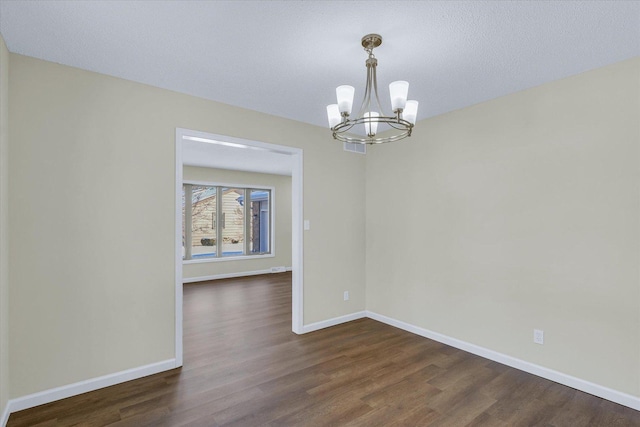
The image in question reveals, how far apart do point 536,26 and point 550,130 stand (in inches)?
43.1

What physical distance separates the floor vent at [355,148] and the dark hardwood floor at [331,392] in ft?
7.89

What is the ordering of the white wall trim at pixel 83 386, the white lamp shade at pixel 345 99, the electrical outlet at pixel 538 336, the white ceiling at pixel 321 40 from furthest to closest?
1. the electrical outlet at pixel 538 336
2. the white wall trim at pixel 83 386
3. the white lamp shade at pixel 345 99
4. the white ceiling at pixel 321 40

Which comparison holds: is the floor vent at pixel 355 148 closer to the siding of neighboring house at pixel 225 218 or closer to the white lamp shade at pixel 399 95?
the white lamp shade at pixel 399 95

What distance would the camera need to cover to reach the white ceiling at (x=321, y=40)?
1.81 m

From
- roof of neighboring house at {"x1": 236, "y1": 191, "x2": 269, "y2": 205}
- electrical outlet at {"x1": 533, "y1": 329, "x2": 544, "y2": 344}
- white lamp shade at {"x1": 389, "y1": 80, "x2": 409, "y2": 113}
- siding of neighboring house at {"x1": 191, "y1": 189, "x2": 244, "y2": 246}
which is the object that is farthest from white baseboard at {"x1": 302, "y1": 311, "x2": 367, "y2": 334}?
roof of neighboring house at {"x1": 236, "y1": 191, "x2": 269, "y2": 205}

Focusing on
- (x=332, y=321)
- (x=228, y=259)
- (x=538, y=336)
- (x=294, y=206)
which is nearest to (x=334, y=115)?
(x=294, y=206)

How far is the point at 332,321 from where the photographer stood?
4059 millimetres

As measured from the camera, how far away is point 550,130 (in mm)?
2727

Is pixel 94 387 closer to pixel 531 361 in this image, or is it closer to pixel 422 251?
pixel 422 251

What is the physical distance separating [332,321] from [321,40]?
322 cm

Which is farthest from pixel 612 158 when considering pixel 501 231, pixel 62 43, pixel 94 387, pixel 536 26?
pixel 94 387

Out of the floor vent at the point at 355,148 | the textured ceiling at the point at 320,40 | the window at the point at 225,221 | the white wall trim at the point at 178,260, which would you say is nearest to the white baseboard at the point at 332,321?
the white wall trim at the point at 178,260

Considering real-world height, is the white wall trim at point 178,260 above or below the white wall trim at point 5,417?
above

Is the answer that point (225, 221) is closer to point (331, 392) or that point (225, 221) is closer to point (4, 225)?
point (4, 225)
